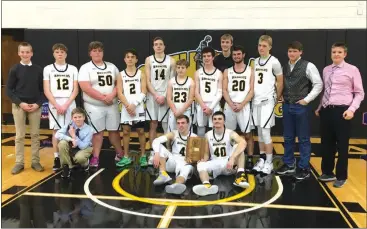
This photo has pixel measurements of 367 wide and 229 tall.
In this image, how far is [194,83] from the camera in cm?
557

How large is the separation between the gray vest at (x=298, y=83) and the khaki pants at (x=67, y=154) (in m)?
3.00

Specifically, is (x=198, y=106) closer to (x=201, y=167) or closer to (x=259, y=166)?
(x=201, y=167)

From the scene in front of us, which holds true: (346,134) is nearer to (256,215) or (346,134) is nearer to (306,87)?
(306,87)

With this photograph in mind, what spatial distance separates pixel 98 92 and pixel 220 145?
2.01 metres

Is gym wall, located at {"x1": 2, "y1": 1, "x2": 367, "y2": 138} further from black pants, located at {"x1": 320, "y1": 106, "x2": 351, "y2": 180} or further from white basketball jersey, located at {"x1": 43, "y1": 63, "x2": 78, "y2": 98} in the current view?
black pants, located at {"x1": 320, "y1": 106, "x2": 351, "y2": 180}

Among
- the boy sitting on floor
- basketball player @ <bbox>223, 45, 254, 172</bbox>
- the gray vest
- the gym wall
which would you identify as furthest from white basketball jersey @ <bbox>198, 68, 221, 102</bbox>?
the gym wall

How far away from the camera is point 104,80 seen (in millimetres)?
5652

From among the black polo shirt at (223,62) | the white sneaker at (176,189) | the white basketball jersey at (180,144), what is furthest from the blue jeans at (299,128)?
the white sneaker at (176,189)

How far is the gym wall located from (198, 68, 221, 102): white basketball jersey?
8.70 feet

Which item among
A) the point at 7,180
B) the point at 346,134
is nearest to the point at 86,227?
the point at 7,180

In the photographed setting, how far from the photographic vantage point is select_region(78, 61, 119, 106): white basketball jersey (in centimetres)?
560

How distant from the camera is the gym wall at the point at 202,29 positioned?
25.7ft

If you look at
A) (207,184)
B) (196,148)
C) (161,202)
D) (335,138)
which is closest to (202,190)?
(207,184)

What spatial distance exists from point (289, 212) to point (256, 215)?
0.39m
